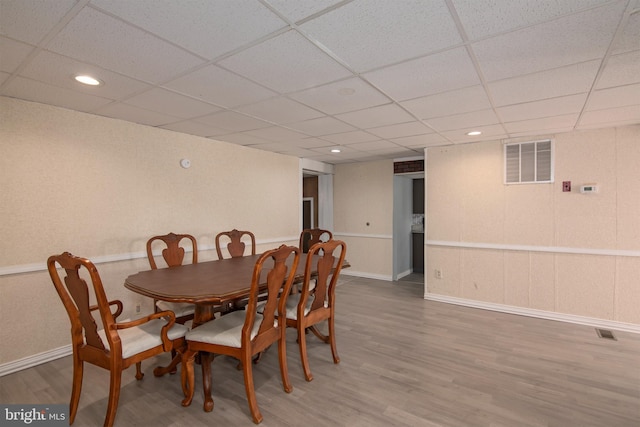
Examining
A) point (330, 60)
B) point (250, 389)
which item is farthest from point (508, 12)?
point (250, 389)

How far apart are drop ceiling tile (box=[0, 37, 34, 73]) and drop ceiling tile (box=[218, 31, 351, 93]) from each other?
1095mm

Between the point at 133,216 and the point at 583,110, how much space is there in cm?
464

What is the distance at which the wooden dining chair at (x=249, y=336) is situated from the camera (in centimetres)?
193

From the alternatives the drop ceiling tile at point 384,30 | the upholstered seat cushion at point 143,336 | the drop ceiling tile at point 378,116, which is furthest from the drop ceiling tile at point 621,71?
the upholstered seat cushion at point 143,336

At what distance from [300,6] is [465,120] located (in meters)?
2.40

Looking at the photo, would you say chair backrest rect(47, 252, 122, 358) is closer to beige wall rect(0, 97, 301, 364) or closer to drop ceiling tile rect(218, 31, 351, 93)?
beige wall rect(0, 97, 301, 364)

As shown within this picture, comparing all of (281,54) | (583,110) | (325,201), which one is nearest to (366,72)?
(281,54)

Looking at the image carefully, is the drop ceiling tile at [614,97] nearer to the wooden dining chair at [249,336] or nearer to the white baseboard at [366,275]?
the wooden dining chair at [249,336]

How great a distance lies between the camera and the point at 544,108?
277 cm

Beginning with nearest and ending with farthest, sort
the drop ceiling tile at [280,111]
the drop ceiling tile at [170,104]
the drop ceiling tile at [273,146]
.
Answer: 1. the drop ceiling tile at [170,104]
2. the drop ceiling tile at [280,111]
3. the drop ceiling tile at [273,146]

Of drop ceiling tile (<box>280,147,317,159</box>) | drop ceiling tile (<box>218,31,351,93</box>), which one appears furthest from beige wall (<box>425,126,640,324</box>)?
drop ceiling tile (<box>218,31,351,93</box>)

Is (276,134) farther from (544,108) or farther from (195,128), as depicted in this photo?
(544,108)

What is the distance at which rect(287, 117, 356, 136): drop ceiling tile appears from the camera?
320 cm

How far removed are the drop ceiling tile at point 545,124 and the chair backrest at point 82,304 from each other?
12.9 feet
